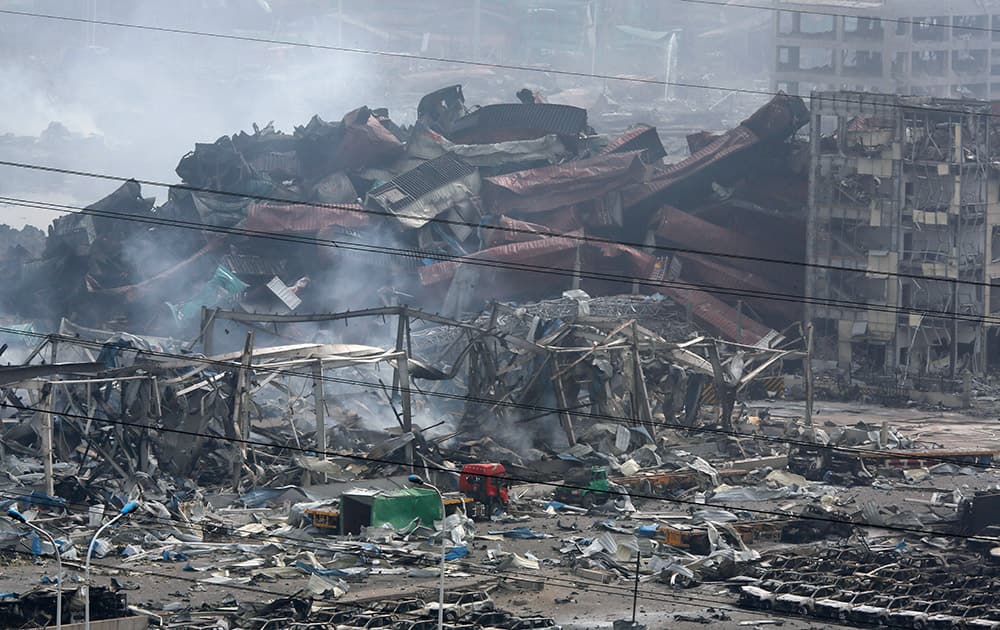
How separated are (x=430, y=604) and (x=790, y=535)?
8.33m

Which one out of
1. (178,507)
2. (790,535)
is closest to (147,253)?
(178,507)

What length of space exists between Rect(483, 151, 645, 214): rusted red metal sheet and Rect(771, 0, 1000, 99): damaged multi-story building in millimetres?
35506

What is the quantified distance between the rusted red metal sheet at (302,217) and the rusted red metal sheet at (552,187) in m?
4.70

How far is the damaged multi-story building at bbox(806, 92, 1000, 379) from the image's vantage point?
157 feet

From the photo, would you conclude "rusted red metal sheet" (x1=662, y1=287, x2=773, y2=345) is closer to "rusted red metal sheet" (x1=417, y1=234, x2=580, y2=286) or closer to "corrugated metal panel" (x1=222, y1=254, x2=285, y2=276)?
"rusted red metal sheet" (x1=417, y1=234, x2=580, y2=286)

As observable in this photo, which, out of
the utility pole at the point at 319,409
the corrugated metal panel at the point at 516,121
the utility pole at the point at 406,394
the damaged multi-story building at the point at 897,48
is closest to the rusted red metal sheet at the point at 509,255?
the corrugated metal panel at the point at 516,121

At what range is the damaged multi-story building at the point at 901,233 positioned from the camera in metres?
47.8

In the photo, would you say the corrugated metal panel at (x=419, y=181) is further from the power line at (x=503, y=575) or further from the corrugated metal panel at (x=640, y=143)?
the power line at (x=503, y=575)

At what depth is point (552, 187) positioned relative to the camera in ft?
165

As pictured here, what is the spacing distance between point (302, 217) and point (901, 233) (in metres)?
19.5

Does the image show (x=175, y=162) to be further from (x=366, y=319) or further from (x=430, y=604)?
(x=430, y=604)

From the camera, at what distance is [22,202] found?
70.4m

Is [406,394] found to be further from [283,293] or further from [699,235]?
[699,235]

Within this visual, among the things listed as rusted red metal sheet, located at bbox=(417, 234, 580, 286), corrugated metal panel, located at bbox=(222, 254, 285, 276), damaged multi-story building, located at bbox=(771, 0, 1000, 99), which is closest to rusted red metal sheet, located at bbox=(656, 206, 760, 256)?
rusted red metal sheet, located at bbox=(417, 234, 580, 286)
